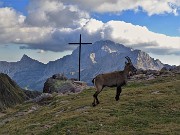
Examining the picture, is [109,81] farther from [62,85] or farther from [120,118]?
[62,85]

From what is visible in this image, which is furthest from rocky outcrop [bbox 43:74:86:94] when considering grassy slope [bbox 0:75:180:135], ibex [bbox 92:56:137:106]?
ibex [bbox 92:56:137:106]

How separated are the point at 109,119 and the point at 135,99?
7375 millimetres

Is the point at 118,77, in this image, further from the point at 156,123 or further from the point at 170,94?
the point at 156,123

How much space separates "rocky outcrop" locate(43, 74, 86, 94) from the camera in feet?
199

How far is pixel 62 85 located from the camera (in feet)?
213

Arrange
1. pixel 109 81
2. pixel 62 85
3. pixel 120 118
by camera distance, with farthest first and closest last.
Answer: pixel 62 85 → pixel 109 81 → pixel 120 118

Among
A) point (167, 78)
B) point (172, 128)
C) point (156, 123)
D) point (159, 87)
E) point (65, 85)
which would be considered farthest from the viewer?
point (65, 85)

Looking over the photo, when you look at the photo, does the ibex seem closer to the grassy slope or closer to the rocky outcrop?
the grassy slope

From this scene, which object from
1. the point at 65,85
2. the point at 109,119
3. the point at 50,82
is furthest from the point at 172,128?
the point at 50,82

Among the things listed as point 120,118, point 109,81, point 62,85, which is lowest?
point 120,118

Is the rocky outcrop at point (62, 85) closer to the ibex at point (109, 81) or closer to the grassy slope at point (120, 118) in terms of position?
the grassy slope at point (120, 118)

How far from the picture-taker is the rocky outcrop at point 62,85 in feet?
199

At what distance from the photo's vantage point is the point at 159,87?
40750 mm

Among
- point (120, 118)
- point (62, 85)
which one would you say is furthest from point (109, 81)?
point (62, 85)
